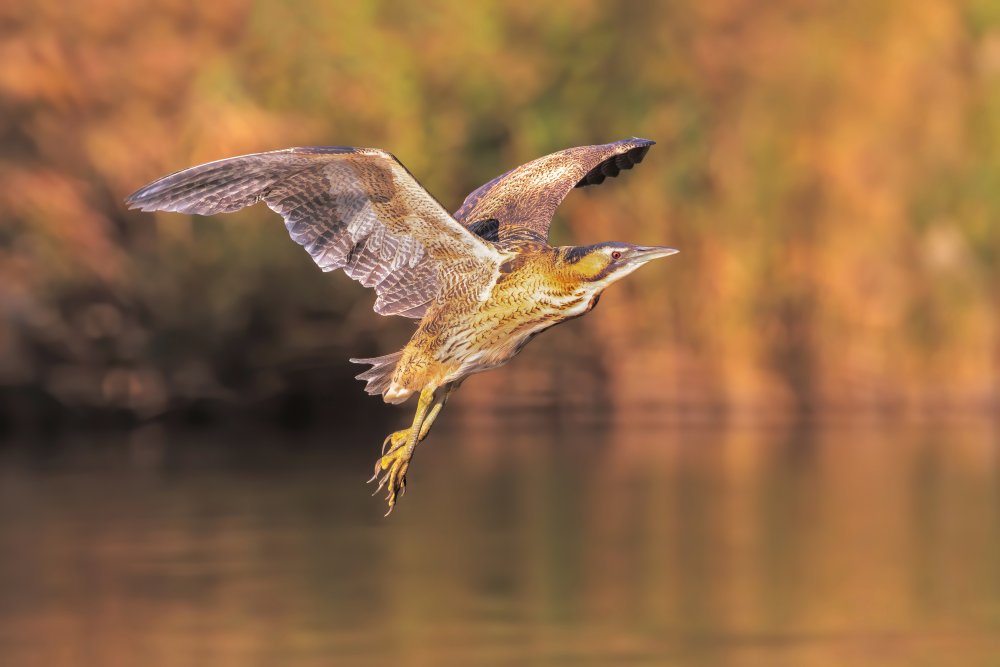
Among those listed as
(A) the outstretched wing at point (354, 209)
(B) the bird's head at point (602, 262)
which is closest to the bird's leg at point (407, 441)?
(A) the outstretched wing at point (354, 209)

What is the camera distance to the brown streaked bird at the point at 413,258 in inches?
299

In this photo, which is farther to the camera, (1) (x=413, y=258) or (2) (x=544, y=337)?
(2) (x=544, y=337)

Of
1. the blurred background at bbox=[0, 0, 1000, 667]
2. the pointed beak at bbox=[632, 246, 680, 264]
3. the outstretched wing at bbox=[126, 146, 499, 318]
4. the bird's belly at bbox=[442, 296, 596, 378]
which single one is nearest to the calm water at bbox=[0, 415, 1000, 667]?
the blurred background at bbox=[0, 0, 1000, 667]

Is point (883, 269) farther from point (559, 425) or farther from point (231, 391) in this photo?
point (231, 391)

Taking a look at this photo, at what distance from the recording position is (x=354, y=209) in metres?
8.42

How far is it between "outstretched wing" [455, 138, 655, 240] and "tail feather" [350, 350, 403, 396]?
2.30 ft

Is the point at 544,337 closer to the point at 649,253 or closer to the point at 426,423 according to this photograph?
the point at 426,423

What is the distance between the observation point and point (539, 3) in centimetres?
3631

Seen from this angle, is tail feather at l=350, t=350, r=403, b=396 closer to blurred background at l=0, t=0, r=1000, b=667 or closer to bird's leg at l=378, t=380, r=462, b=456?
bird's leg at l=378, t=380, r=462, b=456

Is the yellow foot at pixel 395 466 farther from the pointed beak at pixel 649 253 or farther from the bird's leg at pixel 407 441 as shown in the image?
the pointed beak at pixel 649 253

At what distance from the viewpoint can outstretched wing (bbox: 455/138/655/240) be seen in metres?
9.04

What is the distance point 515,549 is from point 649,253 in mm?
22743

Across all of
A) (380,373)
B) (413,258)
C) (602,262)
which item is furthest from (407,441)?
(602,262)

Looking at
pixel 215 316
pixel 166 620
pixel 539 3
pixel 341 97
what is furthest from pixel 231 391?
pixel 166 620
